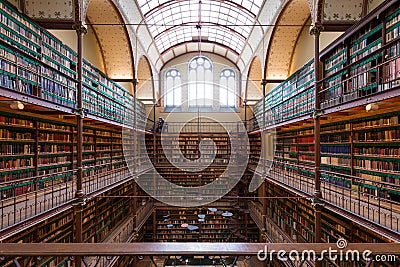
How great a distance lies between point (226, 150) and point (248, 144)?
1.29m

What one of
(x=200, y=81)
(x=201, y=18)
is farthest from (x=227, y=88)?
(x=201, y=18)

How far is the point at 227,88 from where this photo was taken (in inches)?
771

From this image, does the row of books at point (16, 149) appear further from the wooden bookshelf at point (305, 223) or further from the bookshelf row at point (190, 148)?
the bookshelf row at point (190, 148)

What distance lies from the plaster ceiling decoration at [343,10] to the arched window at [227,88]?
12235mm

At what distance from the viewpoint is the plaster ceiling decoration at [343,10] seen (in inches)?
286

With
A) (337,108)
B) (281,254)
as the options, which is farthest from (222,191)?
(281,254)

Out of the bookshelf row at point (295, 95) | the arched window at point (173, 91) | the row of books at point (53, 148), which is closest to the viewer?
the row of books at point (53, 148)

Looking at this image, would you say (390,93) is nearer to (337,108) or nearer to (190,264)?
(337,108)

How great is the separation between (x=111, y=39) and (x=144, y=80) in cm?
550

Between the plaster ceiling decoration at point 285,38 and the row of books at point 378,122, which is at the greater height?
the plaster ceiling decoration at point 285,38

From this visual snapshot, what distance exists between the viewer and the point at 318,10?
22.6 ft

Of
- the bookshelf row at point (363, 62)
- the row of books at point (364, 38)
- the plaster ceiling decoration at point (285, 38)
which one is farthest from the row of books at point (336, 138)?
the plaster ceiling decoration at point (285, 38)

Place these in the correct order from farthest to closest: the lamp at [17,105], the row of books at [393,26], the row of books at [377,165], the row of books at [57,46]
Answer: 1. the row of books at [57,46]
2. the row of books at [377,165]
3. the row of books at [393,26]
4. the lamp at [17,105]

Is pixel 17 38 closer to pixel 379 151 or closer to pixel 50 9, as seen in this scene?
pixel 50 9
